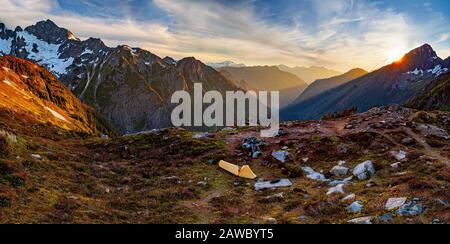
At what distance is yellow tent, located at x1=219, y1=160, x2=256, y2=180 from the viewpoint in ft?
108

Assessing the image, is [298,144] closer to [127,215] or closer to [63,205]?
[127,215]

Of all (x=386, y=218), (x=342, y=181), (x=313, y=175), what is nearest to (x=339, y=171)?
(x=313, y=175)

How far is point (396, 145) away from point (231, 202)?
63.4ft

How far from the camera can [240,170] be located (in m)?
33.5

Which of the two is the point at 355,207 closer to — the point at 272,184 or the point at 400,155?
the point at 272,184

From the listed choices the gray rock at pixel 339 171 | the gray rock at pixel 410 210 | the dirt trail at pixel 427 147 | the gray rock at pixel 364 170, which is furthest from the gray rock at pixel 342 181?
the gray rock at pixel 410 210

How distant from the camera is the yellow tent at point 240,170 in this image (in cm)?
3306

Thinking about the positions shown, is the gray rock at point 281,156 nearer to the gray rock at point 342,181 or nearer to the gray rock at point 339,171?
the gray rock at point 339,171

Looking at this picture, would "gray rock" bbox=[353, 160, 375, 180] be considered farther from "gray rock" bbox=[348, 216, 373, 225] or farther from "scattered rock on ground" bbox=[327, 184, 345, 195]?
"gray rock" bbox=[348, 216, 373, 225]

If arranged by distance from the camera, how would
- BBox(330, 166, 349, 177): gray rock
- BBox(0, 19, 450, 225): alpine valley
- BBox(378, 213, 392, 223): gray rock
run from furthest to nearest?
BBox(330, 166, 349, 177): gray rock, BBox(0, 19, 450, 225): alpine valley, BBox(378, 213, 392, 223): gray rock

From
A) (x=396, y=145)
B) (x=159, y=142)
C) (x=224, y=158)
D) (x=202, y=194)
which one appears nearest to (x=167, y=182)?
(x=202, y=194)

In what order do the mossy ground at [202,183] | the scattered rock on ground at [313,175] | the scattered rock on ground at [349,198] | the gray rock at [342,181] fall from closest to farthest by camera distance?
the mossy ground at [202,183] < the scattered rock on ground at [349,198] < the gray rock at [342,181] < the scattered rock on ground at [313,175]

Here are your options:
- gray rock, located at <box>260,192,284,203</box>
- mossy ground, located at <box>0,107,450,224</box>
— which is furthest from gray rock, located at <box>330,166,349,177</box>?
gray rock, located at <box>260,192,284,203</box>
